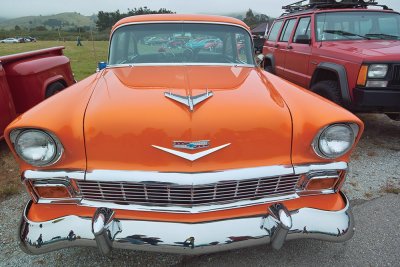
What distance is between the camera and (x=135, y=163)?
181 cm

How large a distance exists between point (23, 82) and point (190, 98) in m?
3.19

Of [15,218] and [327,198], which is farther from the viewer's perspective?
[15,218]

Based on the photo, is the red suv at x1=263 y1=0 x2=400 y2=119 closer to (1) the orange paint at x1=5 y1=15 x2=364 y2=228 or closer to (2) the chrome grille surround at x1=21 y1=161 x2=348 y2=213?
(1) the orange paint at x1=5 y1=15 x2=364 y2=228

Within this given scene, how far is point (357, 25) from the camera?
504 cm

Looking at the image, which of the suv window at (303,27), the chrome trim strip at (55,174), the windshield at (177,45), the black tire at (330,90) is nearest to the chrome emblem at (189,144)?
the chrome trim strip at (55,174)

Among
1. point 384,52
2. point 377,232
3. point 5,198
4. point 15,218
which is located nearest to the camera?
point 377,232

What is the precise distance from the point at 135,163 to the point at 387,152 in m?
3.62

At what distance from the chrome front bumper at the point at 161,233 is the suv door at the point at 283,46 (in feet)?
15.6

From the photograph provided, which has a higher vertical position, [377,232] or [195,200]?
[195,200]

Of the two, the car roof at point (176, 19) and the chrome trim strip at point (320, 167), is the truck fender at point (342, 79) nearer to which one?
the car roof at point (176, 19)

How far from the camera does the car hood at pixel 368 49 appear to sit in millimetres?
3895

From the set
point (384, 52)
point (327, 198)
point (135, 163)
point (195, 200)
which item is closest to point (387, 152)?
point (384, 52)

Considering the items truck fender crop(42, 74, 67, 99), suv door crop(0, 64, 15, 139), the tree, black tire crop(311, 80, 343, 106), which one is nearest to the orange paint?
suv door crop(0, 64, 15, 139)

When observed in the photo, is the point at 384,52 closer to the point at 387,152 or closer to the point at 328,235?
the point at 387,152
